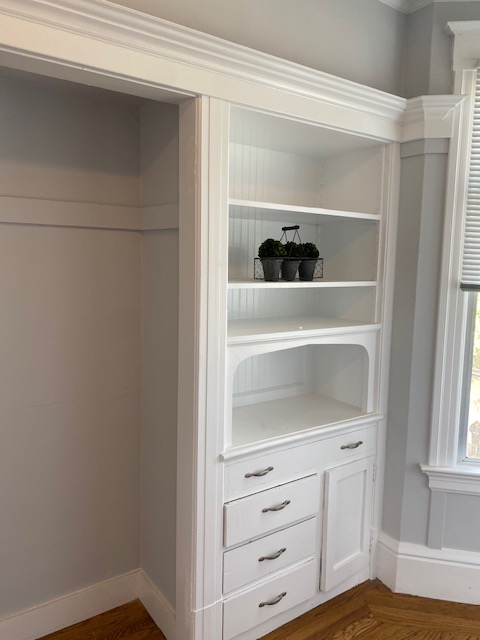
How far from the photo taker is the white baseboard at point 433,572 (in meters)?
2.29

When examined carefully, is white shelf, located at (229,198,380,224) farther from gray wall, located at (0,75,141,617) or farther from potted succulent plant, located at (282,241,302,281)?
gray wall, located at (0,75,141,617)

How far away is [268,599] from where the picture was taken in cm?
203

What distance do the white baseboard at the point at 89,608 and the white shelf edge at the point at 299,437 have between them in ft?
2.46

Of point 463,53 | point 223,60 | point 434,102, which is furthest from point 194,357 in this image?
point 463,53

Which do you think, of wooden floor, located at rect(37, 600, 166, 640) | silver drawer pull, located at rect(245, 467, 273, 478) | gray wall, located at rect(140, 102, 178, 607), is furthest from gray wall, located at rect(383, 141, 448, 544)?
wooden floor, located at rect(37, 600, 166, 640)

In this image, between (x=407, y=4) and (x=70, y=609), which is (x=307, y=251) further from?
(x=70, y=609)

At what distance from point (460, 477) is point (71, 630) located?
6.02ft

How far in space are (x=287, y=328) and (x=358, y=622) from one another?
1338 millimetres

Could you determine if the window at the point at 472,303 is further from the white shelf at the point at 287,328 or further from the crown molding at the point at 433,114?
the white shelf at the point at 287,328

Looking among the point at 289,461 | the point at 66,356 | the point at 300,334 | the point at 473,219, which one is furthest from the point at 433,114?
the point at 66,356

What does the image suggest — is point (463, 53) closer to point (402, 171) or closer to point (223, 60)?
point (402, 171)

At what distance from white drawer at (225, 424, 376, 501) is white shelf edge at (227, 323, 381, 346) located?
0.46 m

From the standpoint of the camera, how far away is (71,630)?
2.07 meters

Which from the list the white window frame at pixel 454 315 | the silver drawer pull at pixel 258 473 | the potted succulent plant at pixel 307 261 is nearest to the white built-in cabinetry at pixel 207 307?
the silver drawer pull at pixel 258 473
